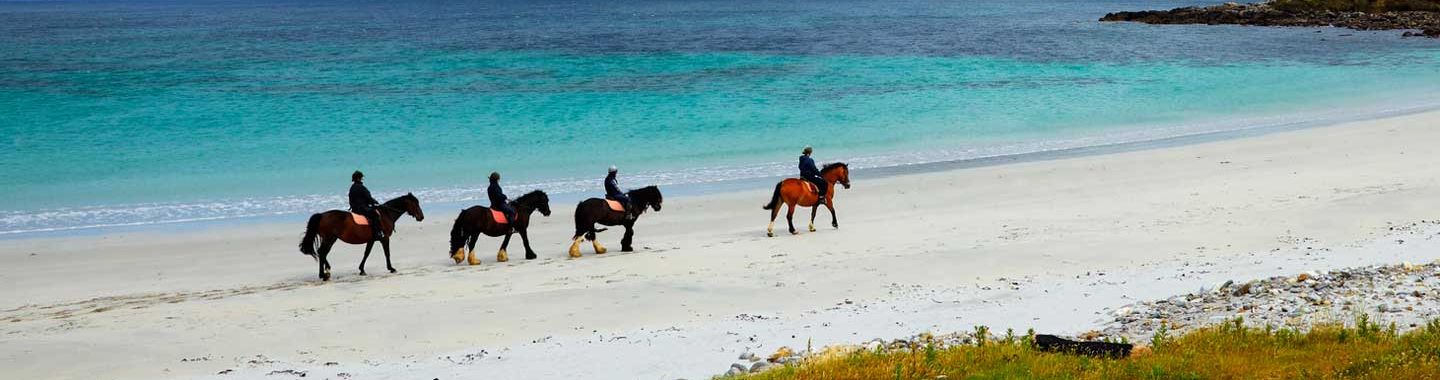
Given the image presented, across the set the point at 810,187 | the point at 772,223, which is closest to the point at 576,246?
the point at 772,223

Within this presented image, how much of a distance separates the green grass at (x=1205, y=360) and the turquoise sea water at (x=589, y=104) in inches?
736

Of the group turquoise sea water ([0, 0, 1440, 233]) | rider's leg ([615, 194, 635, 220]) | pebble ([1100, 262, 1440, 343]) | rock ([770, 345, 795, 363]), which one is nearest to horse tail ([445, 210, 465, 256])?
rider's leg ([615, 194, 635, 220])

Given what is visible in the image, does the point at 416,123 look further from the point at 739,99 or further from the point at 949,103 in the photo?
the point at 949,103

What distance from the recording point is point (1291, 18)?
315 feet

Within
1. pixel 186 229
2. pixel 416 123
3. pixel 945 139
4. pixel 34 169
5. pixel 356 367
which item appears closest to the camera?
pixel 356 367

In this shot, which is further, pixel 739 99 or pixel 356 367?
pixel 739 99

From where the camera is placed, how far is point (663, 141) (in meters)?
37.9

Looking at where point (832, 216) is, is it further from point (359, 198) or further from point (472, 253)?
point (359, 198)

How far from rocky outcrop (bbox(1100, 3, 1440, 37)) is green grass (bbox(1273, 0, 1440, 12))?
0.97m

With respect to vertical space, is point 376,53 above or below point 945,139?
above

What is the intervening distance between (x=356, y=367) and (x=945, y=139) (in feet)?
87.8

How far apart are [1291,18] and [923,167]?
76.0 metres

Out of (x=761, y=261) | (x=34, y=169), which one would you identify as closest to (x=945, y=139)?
(x=761, y=261)

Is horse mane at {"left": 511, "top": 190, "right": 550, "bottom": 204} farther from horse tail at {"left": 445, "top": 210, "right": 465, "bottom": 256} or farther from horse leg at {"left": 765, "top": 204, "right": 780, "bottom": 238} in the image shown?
horse leg at {"left": 765, "top": 204, "right": 780, "bottom": 238}
